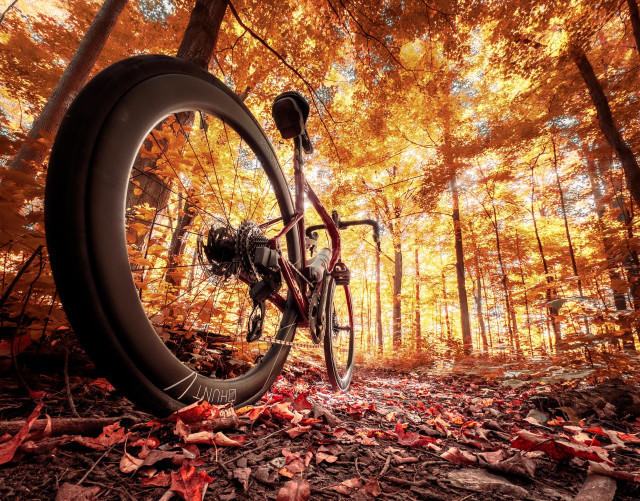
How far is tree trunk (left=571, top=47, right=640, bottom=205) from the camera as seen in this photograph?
3.93m

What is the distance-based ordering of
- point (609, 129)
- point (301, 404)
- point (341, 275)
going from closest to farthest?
point (301, 404)
point (341, 275)
point (609, 129)

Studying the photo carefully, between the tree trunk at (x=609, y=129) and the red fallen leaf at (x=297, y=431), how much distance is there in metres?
5.58

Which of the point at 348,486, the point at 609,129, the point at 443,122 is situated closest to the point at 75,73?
the point at 348,486

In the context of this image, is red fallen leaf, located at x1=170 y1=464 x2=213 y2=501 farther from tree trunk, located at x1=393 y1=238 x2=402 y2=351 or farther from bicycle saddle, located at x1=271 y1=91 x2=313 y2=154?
tree trunk, located at x1=393 y1=238 x2=402 y2=351

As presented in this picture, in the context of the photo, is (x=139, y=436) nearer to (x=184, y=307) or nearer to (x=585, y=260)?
(x=184, y=307)

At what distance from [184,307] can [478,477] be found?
202 cm

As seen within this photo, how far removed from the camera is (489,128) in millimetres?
6500

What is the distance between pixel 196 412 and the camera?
99 cm

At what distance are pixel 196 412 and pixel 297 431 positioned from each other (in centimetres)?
47

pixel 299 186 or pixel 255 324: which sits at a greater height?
pixel 299 186

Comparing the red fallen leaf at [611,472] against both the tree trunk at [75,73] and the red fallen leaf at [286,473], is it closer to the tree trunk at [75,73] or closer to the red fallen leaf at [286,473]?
the red fallen leaf at [286,473]

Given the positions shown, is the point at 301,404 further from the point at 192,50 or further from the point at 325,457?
the point at 192,50

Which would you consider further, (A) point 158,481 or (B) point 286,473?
(B) point 286,473

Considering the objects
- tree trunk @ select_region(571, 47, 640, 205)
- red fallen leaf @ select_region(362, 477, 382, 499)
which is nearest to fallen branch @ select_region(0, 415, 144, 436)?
red fallen leaf @ select_region(362, 477, 382, 499)
